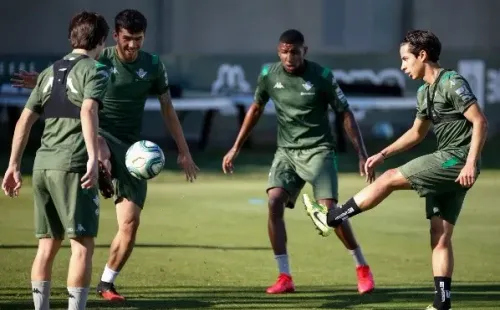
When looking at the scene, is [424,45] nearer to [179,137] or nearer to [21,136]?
[179,137]

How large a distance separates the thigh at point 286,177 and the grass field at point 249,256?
31.2 inches

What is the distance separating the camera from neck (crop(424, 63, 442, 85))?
9117mm

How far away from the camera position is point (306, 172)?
10.8 meters

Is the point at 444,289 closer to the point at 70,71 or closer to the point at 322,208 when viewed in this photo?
the point at 322,208

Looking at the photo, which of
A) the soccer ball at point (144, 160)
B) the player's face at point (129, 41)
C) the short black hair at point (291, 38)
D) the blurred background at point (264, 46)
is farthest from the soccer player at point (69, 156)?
the blurred background at point (264, 46)

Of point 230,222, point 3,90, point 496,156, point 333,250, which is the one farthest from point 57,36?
point 333,250

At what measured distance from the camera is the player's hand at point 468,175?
343 inches

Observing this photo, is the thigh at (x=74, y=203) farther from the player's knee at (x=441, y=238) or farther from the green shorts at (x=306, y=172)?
the green shorts at (x=306, y=172)

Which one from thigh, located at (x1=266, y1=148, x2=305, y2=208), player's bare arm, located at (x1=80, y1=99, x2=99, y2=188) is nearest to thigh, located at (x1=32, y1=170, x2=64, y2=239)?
player's bare arm, located at (x1=80, y1=99, x2=99, y2=188)

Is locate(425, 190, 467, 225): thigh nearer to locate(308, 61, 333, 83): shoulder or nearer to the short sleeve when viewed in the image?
locate(308, 61, 333, 83): shoulder

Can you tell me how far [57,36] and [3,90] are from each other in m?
2.90

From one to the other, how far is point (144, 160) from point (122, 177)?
22.2 inches

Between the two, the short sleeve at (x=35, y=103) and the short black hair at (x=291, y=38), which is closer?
the short sleeve at (x=35, y=103)

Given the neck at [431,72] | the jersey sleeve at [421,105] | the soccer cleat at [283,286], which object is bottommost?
the soccer cleat at [283,286]
